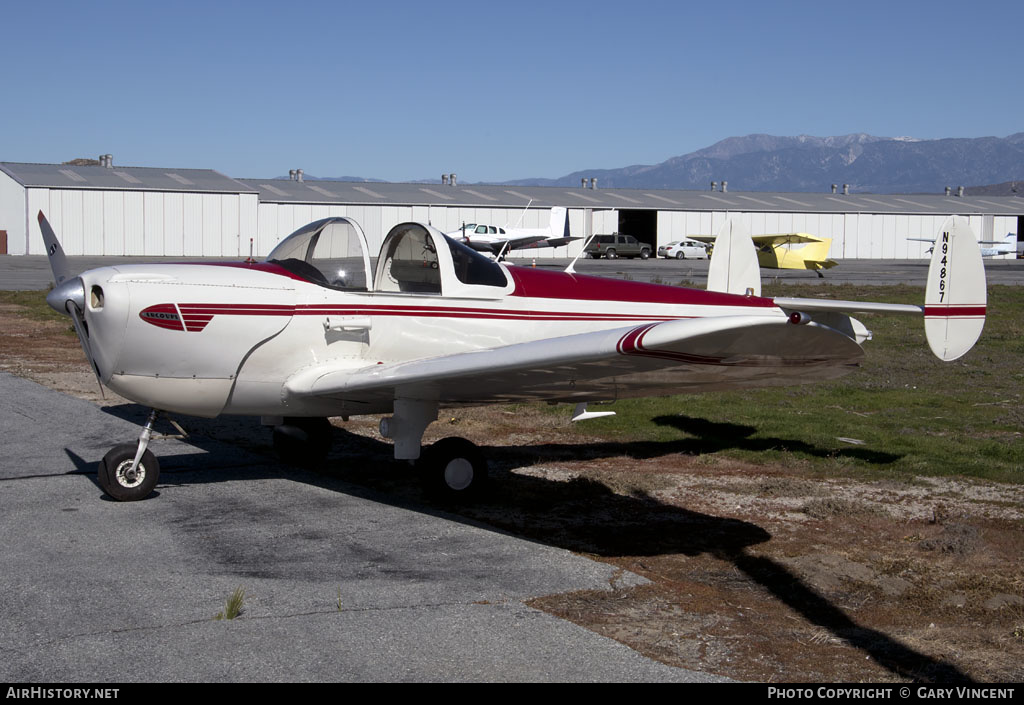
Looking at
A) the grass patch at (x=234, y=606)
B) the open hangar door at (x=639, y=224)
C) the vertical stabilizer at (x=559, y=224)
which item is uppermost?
the open hangar door at (x=639, y=224)

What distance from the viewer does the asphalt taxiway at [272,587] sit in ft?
13.4

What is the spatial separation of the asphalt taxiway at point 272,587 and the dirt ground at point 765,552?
1.19ft

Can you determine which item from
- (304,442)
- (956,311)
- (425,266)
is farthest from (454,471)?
(956,311)

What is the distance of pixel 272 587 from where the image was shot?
5.15 metres

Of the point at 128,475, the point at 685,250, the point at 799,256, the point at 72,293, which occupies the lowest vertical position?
the point at 128,475

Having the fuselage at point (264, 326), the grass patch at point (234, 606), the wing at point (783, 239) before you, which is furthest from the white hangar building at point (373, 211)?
the grass patch at point (234, 606)

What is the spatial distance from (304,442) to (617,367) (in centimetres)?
365

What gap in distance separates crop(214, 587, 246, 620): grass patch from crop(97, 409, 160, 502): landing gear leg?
8.06 ft

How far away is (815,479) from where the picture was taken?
26.4 feet

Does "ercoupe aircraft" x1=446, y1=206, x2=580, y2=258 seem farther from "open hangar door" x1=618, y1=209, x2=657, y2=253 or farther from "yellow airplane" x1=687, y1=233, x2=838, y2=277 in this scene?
"open hangar door" x1=618, y1=209, x2=657, y2=253

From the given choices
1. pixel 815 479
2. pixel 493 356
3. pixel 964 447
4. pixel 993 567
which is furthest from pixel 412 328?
pixel 964 447

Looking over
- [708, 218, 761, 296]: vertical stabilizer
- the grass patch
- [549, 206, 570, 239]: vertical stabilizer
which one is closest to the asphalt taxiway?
the grass patch

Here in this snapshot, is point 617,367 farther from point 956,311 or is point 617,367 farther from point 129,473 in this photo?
→ point 129,473

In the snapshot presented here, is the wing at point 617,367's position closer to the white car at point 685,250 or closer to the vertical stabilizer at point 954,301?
the vertical stabilizer at point 954,301
